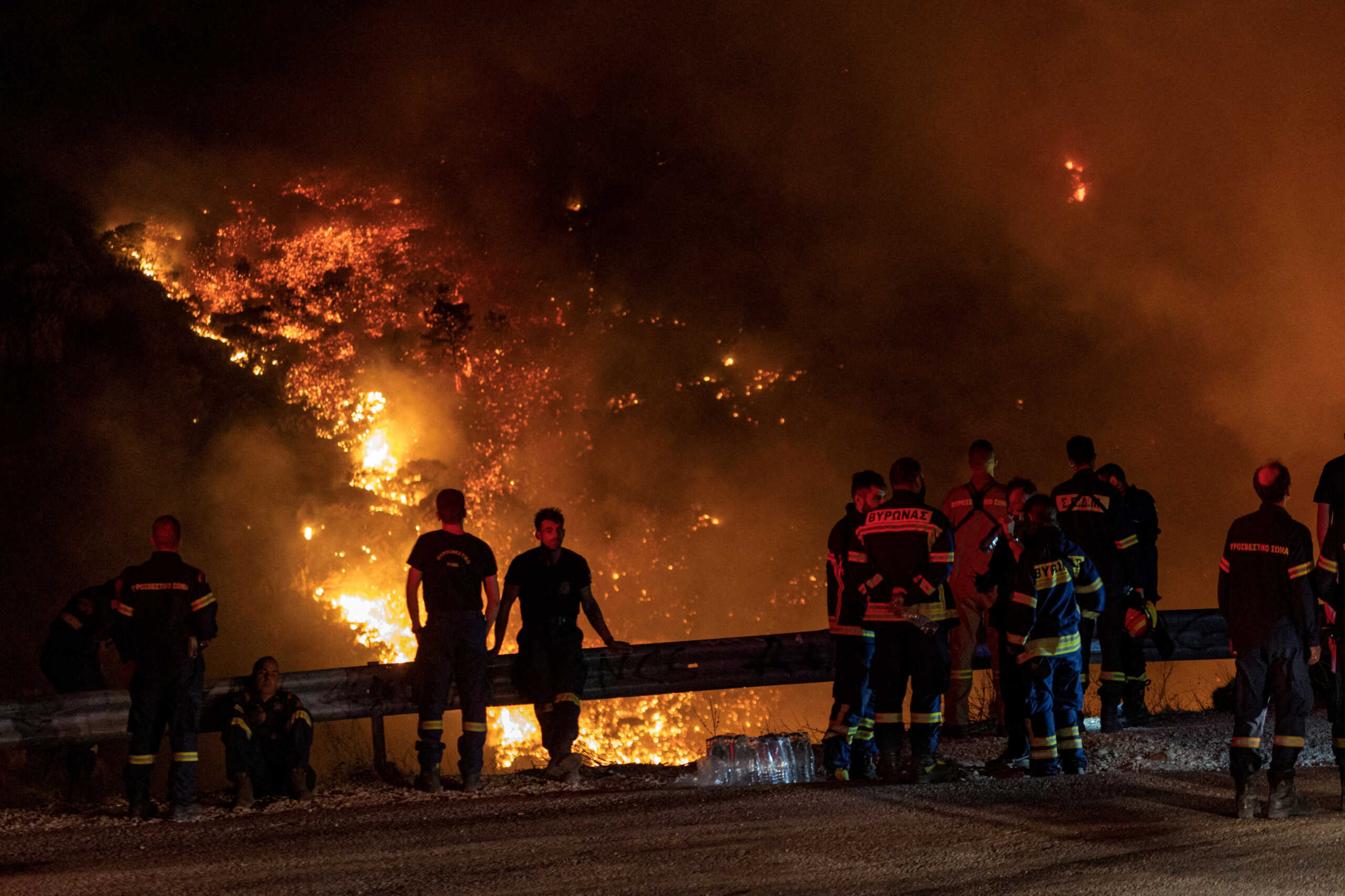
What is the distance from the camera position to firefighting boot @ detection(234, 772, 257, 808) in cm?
677

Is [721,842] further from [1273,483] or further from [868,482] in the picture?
[1273,483]

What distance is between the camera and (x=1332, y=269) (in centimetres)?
1503

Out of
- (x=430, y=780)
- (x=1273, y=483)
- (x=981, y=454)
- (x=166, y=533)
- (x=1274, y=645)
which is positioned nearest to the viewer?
(x=1274, y=645)

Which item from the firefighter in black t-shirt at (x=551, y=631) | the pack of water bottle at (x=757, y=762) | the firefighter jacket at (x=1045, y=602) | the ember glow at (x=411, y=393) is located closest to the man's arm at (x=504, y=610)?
the firefighter in black t-shirt at (x=551, y=631)

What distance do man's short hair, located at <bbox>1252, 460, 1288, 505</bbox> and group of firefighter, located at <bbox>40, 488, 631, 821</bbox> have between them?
3956 millimetres

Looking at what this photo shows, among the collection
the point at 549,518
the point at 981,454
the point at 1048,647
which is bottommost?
the point at 1048,647

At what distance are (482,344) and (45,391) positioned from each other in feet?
17.0

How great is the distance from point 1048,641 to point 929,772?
105 centimetres

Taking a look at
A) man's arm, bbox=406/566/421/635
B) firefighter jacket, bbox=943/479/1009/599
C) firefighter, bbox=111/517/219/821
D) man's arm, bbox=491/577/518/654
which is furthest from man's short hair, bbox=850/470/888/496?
firefighter, bbox=111/517/219/821


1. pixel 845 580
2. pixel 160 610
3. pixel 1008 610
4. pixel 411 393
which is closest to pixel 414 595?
pixel 160 610

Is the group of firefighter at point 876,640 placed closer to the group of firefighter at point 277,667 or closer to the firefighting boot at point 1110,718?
the group of firefighter at point 277,667

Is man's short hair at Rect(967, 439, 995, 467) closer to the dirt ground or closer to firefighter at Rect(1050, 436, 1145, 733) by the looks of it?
firefighter at Rect(1050, 436, 1145, 733)

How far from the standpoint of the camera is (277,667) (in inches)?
297

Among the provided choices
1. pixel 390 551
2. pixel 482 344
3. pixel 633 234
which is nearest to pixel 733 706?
pixel 390 551
